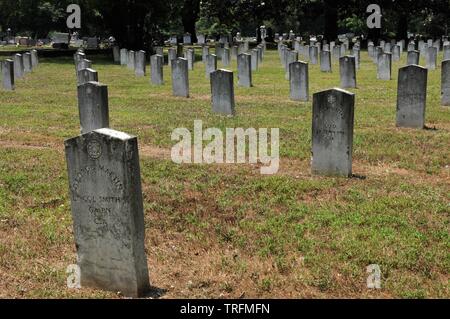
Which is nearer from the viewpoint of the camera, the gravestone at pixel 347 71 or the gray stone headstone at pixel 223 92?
the gray stone headstone at pixel 223 92

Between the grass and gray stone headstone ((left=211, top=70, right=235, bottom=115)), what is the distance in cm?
122

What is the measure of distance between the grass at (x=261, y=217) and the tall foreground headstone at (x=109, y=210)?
0.25 metres

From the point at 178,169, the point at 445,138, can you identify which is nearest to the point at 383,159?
the point at 445,138

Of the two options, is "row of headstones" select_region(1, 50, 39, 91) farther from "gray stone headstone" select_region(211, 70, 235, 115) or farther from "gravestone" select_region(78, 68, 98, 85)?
"gray stone headstone" select_region(211, 70, 235, 115)

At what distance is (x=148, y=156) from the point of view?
34.9 ft

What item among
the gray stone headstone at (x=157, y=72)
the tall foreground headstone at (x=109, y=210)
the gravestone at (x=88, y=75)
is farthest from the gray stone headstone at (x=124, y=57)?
the tall foreground headstone at (x=109, y=210)

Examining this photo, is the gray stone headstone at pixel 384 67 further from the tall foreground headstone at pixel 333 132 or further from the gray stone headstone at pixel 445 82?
the tall foreground headstone at pixel 333 132

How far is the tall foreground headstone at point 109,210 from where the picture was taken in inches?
202

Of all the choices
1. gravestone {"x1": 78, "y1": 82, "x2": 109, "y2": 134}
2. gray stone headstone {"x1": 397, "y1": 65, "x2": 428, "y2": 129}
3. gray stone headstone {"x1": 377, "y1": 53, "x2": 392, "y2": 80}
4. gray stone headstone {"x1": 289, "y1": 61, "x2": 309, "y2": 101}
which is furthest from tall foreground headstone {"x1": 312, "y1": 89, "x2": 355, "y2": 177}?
gray stone headstone {"x1": 377, "y1": 53, "x2": 392, "y2": 80}

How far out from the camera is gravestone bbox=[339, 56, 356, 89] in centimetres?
2005

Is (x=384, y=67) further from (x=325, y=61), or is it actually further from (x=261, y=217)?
(x=261, y=217)
